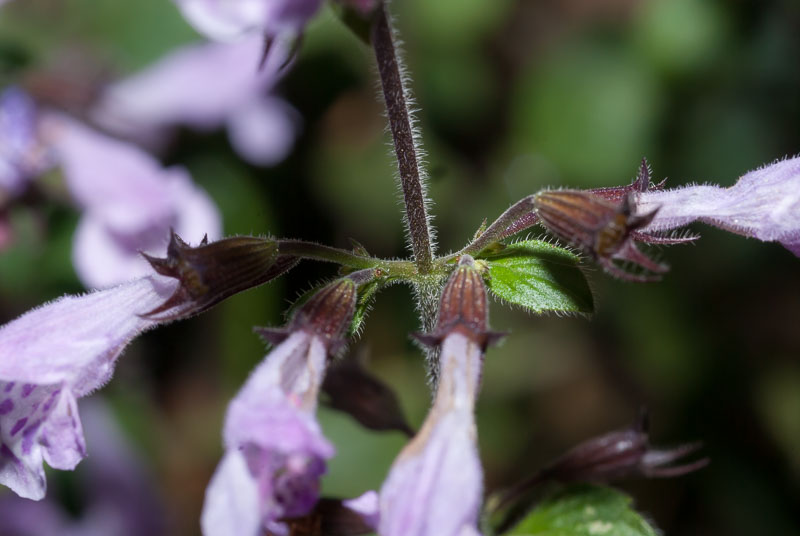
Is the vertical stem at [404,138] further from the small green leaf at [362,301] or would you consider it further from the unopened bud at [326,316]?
the unopened bud at [326,316]

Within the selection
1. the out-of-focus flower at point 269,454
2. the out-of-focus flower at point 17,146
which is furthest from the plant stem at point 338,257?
the out-of-focus flower at point 17,146

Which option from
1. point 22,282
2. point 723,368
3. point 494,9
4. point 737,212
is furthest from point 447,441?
point 494,9

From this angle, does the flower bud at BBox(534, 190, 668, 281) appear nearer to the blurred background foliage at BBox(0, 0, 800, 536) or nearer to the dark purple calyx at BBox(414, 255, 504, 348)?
the dark purple calyx at BBox(414, 255, 504, 348)

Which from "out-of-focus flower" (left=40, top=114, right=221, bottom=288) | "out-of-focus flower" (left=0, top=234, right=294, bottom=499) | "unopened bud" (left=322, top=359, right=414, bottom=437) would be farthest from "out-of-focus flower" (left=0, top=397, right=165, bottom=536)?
"out-of-focus flower" (left=0, top=234, right=294, bottom=499)

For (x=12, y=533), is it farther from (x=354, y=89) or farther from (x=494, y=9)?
(x=494, y=9)

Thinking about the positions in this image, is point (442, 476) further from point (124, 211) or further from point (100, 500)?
point (100, 500)

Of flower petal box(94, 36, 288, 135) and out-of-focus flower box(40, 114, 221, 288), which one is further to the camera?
flower petal box(94, 36, 288, 135)
